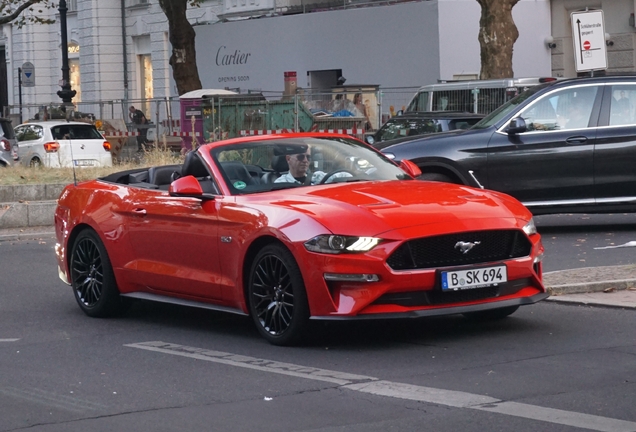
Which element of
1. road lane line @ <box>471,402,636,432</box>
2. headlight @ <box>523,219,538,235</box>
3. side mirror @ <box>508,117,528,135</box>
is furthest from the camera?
side mirror @ <box>508,117,528,135</box>

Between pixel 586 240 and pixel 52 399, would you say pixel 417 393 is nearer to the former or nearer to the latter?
pixel 52 399

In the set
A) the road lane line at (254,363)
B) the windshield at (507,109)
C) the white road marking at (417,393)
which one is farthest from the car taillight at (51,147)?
the white road marking at (417,393)

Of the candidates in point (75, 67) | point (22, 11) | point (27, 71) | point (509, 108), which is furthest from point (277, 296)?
point (75, 67)

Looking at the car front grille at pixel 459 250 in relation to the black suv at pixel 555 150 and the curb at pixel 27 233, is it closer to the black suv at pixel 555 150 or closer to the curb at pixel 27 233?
the black suv at pixel 555 150

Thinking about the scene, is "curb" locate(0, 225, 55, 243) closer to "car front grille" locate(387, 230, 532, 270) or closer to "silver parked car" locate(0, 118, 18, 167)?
"silver parked car" locate(0, 118, 18, 167)

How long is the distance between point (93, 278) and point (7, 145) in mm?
16815

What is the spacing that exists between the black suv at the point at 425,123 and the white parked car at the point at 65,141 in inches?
358

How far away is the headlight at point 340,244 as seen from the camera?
7.48 m

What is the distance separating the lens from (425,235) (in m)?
7.53

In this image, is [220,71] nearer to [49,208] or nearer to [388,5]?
[388,5]

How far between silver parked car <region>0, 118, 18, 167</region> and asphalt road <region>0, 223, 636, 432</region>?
16373mm

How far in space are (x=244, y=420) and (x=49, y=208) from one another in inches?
503

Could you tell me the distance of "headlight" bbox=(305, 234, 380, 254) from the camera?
748cm

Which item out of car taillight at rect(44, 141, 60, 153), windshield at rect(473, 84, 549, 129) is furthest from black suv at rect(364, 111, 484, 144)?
car taillight at rect(44, 141, 60, 153)
